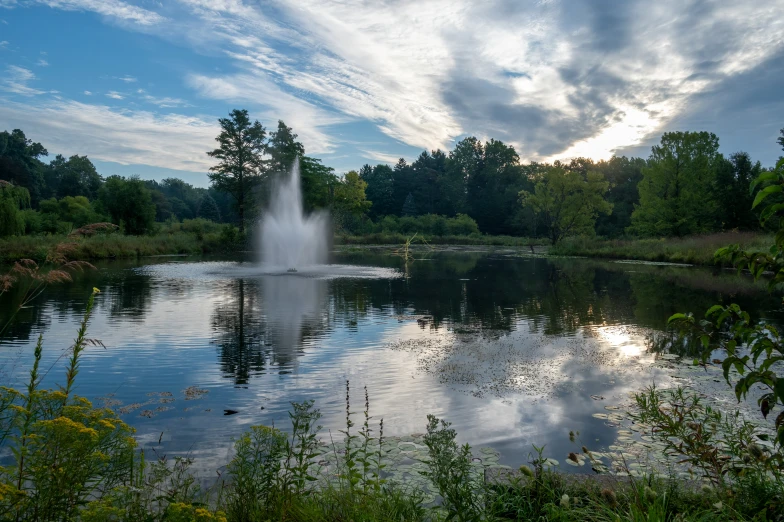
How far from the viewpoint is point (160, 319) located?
13.0 m

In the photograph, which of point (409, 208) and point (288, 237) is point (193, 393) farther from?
point (409, 208)

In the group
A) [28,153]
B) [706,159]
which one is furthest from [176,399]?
[28,153]

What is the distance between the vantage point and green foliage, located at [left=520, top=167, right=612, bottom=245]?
192 feet

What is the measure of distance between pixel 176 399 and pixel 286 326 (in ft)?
17.4

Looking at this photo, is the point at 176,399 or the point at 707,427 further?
the point at 176,399

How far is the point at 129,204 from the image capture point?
46688 millimetres

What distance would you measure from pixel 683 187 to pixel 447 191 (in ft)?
185

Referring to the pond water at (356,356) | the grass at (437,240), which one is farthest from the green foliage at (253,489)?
the grass at (437,240)

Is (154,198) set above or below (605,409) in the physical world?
above

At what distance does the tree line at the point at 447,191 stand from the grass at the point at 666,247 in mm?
3557

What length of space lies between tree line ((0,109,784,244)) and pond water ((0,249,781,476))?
8.87 meters

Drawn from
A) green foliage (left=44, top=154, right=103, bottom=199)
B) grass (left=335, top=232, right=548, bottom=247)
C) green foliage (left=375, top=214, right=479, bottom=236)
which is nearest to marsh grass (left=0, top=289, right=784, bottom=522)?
grass (left=335, top=232, right=548, bottom=247)

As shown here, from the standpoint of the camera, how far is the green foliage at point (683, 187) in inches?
1774

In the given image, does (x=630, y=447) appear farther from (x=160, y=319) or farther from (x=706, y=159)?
(x=706, y=159)
